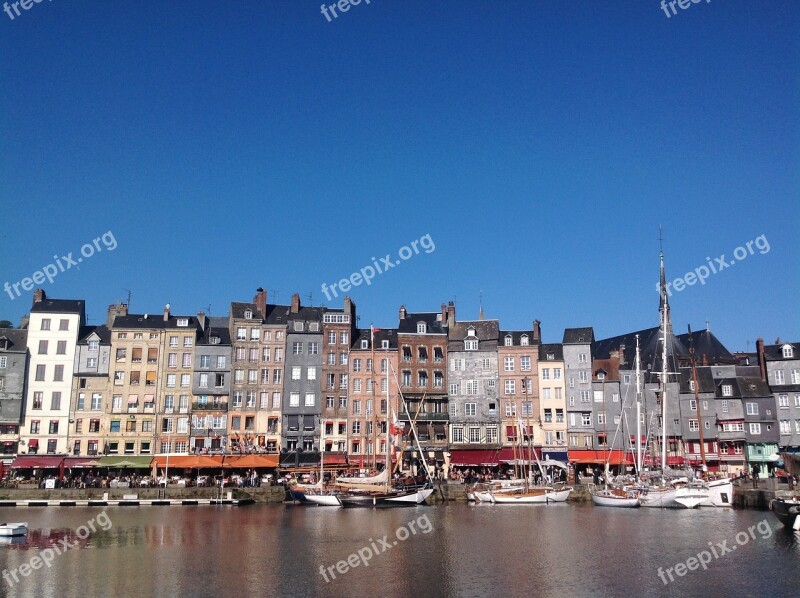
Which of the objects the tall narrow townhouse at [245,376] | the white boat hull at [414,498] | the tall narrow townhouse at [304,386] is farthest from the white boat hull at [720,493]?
the tall narrow townhouse at [245,376]

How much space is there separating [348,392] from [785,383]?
46.1 meters

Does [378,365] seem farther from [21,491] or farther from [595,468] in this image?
[21,491]

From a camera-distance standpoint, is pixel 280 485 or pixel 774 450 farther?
pixel 774 450

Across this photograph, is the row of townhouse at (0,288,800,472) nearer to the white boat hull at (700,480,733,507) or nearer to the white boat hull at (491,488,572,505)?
the white boat hull at (491,488,572,505)

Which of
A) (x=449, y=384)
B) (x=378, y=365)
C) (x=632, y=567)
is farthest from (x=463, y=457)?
(x=632, y=567)

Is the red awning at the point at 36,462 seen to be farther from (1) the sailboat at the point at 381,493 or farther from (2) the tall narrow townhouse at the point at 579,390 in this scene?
(2) the tall narrow townhouse at the point at 579,390

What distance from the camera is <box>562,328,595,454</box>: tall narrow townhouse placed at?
8450 cm

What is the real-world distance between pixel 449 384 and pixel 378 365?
787cm

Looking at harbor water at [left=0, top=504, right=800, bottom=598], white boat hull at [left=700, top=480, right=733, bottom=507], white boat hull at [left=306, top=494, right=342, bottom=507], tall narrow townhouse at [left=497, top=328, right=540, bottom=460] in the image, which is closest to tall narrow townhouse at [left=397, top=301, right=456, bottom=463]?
tall narrow townhouse at [left=497, top=328, right=540, bottom=460]

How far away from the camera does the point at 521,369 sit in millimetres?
86312

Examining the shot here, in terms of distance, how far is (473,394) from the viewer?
85.8 metres

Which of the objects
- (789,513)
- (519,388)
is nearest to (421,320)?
(519,388)

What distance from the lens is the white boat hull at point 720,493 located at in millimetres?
66062

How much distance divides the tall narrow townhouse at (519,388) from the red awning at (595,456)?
149 inches
